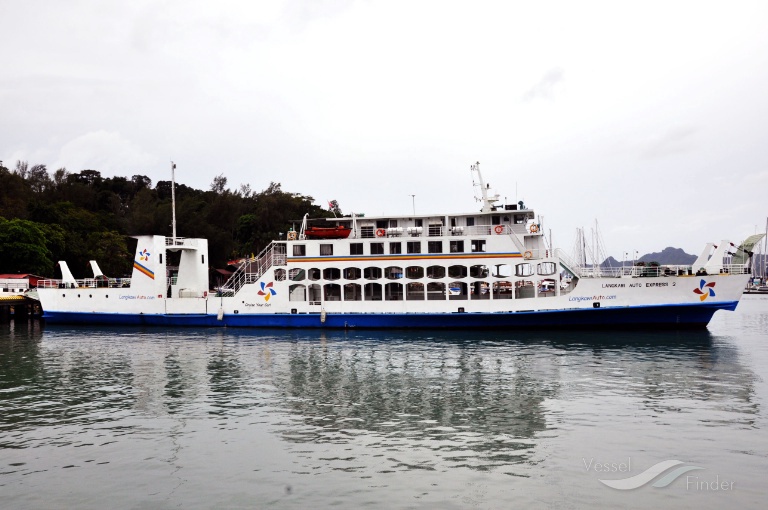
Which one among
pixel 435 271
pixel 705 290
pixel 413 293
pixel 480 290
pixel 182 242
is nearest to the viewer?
pixel 705 290

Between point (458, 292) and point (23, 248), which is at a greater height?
point (23, 248)

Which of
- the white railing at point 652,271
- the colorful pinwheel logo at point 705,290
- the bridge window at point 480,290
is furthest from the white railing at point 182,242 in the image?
the colorful pinwheel logo at point 705,290

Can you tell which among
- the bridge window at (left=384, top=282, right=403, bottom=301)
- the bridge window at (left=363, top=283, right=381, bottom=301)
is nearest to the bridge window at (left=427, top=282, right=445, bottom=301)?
the bridge window at (left=384, top=282, right=403, bottom=301)

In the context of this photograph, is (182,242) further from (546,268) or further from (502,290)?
(546,268)

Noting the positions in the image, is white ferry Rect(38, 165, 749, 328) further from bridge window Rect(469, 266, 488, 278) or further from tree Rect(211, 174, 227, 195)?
tree Rect(211, 174, 227, 195)

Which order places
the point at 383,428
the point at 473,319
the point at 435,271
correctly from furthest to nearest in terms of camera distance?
1. the point at 435,271
2. the point at 473,319
3. the point at 383,428

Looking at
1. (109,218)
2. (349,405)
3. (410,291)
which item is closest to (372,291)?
(410,291)

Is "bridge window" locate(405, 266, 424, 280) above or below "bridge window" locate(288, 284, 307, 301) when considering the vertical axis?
above

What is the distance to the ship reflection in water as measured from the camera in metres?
13.3

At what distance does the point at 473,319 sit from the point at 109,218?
57260mm

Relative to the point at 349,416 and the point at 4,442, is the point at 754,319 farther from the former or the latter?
the point at 4,442

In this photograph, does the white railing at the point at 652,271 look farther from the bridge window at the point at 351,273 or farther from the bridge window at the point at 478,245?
the bridge window at the point at 351,273

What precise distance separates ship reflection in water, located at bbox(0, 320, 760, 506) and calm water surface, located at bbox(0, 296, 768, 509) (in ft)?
0.24

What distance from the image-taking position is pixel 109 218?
78688 millimetres
